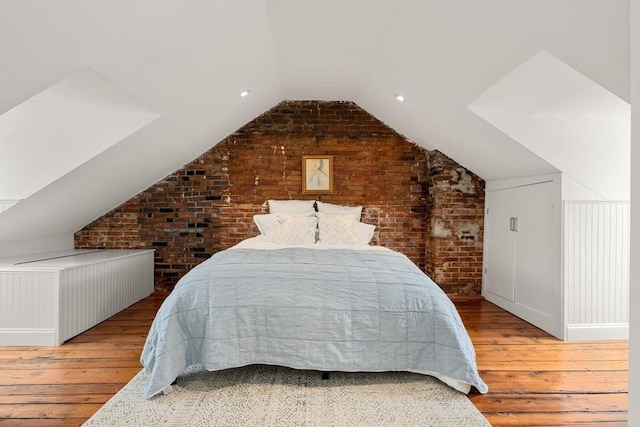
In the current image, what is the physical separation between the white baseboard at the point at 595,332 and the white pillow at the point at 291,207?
105 inches

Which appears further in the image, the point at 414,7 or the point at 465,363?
the point at 414,7

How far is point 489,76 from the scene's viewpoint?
2.41m

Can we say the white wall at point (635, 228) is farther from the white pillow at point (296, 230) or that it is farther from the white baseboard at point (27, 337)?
the white baseboard at point (27, 337)

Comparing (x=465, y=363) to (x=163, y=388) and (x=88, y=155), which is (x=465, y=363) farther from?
(x=88, y=155)

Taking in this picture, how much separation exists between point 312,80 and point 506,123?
6.24 feet

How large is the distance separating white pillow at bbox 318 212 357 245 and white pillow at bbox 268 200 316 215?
36cm

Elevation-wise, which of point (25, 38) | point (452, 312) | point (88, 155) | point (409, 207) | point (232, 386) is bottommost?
point (232, 386)

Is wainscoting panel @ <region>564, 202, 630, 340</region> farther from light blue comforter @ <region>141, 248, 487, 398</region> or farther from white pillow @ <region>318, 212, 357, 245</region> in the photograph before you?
white pillow @ <region>318, 212, 357, 245</region>

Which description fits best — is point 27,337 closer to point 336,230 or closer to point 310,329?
point 310,329

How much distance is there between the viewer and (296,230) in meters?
3.77

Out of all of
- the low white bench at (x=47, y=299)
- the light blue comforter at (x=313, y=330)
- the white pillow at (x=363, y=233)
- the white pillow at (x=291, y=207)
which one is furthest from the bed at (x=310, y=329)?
the white pillow at (x=291, y=207)

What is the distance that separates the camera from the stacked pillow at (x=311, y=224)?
3.74 m

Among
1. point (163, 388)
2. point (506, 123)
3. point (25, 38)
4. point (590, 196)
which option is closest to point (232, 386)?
point (163, 388)

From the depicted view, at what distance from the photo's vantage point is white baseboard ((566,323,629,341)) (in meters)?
2.89
